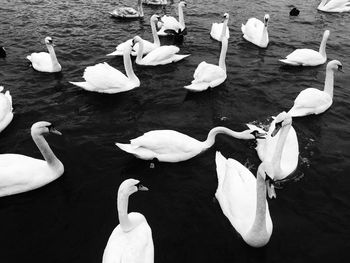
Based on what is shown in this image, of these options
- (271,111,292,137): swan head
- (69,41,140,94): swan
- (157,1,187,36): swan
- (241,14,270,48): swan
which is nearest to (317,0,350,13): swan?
(241,14,270,48): swan

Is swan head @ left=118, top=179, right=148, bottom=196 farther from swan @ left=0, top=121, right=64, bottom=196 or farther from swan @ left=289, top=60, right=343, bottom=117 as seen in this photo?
swan @ left=289, top=60, right=343, bottom=117

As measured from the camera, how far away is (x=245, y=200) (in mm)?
7109

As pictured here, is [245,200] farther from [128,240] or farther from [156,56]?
[156,56]

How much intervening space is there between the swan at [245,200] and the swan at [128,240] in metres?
1.81

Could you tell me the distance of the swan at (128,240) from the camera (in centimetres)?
580

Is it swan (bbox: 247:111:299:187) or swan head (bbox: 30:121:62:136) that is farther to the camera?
swan (bbox: 247:111:299:187)

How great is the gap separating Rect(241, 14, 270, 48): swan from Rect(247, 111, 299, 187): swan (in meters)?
8.46

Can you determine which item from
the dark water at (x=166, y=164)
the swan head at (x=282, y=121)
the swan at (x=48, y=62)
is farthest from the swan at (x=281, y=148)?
the swan at (x=48, y=62)

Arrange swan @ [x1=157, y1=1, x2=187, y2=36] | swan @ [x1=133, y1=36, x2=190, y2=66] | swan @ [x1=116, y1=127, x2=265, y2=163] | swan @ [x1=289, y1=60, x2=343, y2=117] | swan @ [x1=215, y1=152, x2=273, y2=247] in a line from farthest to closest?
swan @ [x1=157, y1=1, x2=187, y2=36] → swan @ [x1=133, y1=36, x2=190, y2=66] → swan @ [x1=289, y1=60, x2=343, y2=117] → swan @ [x1=116, y1=127, x2=265, y2=163] → swan @ [x1=215, y1=152, x2=273, y2=247]

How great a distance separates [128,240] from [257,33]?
13.5 meters

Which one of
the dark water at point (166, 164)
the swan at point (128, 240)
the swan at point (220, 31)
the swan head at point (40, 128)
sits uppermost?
the swan head at point (40, 128)

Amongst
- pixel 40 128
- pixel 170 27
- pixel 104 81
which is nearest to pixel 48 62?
pixel 104 81

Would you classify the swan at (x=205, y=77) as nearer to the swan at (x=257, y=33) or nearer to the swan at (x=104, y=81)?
the swan at (x=104, y=81)

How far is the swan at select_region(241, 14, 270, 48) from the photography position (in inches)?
650
